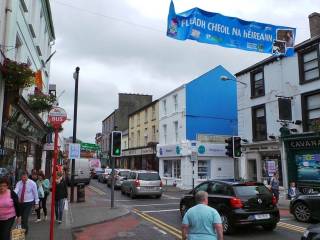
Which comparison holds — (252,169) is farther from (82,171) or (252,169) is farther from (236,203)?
(82,171)

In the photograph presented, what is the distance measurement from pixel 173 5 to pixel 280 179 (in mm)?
15468

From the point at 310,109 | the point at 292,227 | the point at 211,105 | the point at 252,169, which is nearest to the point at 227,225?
the point at 292,227

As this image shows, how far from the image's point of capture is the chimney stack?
76.1ft

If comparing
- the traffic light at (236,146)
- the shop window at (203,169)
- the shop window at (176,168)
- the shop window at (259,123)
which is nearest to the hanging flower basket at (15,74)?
the traffic light at (236,146)

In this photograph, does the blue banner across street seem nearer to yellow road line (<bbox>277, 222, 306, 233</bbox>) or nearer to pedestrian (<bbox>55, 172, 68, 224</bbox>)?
yellow road line (<bbox>277, 222, 306, 233</bbox>)

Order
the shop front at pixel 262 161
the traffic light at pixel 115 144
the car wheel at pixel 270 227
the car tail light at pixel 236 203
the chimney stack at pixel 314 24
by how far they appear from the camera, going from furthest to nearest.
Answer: the shop front at pixel 262 161
the chimney stack at pixel 314 24
the traffic light at pixel 115 144
the car wheel at pixel 270 227
the car tail light at pixel 236 203

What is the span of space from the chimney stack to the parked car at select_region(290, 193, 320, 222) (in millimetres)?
13227

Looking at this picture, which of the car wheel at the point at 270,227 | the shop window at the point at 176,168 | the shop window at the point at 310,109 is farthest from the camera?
the shop window at the point at 176,168

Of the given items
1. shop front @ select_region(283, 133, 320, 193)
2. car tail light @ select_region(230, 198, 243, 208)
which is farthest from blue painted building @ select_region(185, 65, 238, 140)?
car tail light @ select_region(230, 198, 243, 208)

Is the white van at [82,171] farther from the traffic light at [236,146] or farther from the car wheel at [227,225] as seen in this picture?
the car wheel at [227,225]

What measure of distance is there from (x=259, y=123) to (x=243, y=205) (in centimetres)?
1566

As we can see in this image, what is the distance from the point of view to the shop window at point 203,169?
3281 cm

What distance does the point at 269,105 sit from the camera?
966 inches

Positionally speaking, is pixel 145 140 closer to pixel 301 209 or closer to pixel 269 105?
pixel 269 105
